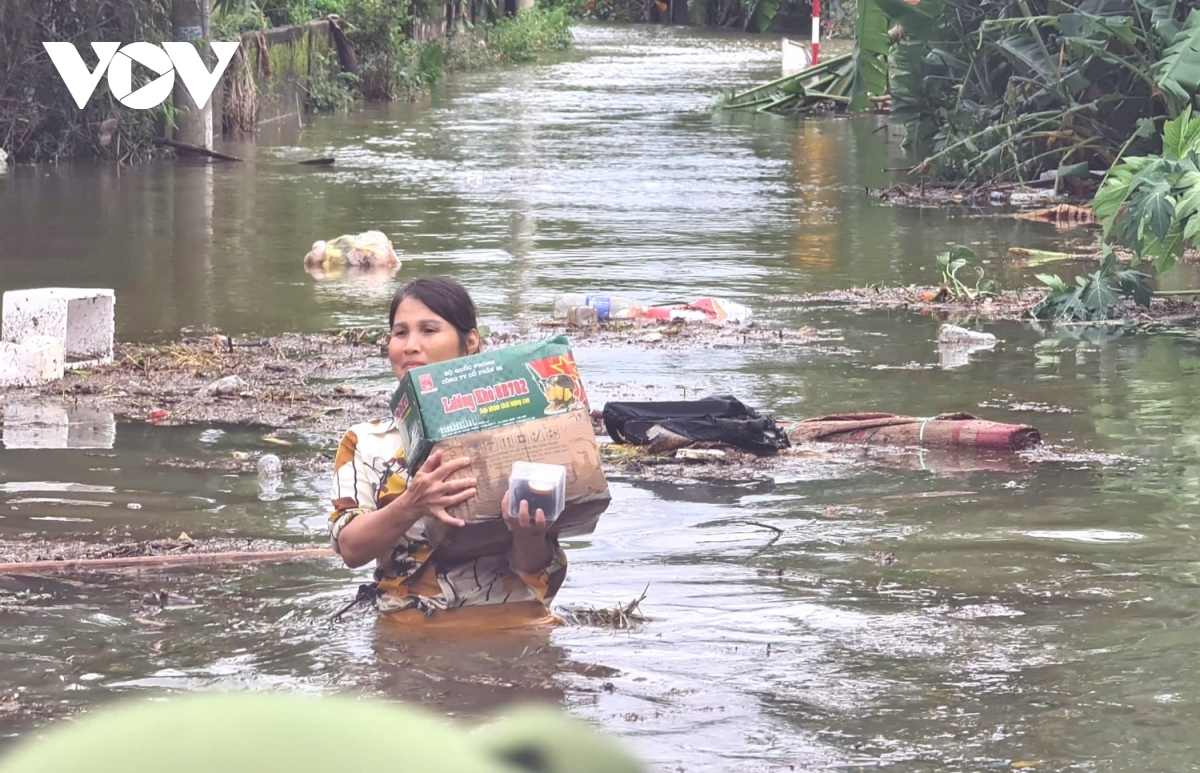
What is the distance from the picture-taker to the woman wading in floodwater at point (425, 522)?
158 inches

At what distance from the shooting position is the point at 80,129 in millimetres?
18188

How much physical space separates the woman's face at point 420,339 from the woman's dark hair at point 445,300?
0.01m

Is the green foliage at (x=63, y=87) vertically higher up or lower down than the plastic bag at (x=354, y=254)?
higher up

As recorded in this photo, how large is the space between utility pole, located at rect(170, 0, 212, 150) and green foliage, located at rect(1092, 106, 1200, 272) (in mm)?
10815

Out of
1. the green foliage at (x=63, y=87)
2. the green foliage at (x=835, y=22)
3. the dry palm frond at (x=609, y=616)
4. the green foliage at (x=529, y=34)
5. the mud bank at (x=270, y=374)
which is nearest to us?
the dry palm frond at (x=609, y=616)

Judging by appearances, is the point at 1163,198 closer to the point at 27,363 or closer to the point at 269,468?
the point at 269,468

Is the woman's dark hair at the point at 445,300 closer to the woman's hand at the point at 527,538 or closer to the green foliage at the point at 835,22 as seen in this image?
the woman's hand at the point at 527,538

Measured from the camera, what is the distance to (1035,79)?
15492mm

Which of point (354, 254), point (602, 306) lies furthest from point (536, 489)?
point (354, 254)

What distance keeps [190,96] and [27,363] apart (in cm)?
1084

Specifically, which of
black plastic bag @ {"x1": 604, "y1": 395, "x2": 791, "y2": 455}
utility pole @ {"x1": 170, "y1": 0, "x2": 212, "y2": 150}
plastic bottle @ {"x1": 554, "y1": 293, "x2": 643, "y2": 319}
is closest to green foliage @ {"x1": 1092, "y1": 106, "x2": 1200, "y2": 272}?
plastic bottle @ {"x1": 554, "y1": 293, "x2": 643, "y2": 319}

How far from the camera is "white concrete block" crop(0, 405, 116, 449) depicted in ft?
23.8

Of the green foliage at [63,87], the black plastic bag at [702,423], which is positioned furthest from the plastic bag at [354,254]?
the green foliage at [63,87]

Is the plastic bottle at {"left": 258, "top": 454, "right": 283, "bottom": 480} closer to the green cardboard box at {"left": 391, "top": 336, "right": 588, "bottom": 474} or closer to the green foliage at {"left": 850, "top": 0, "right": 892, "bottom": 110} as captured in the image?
the green cardboard box at {"left": 391, "top": 336, "right": 588, "bottom": 474}
